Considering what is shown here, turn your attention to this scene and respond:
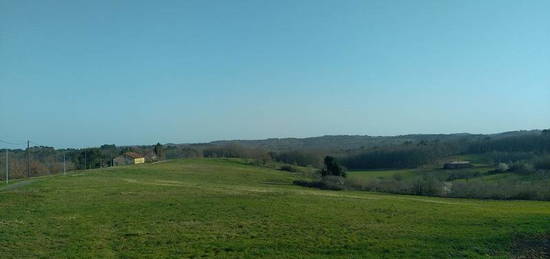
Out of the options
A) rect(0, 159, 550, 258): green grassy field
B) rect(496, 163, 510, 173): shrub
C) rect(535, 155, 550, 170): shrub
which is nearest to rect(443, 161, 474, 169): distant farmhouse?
rect(496, 163, 510, 173): shrub

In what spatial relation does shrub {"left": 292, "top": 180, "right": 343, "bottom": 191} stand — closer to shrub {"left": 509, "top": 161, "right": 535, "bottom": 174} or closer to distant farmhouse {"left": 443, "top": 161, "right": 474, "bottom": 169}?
shrub {"left": 509, "top": 161, "right": 535, "bottom": 174}

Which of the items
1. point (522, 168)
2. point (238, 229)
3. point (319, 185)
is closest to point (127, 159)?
point (319, 185)

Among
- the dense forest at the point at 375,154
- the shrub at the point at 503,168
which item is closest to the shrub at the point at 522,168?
the shrub at the point at 503,168

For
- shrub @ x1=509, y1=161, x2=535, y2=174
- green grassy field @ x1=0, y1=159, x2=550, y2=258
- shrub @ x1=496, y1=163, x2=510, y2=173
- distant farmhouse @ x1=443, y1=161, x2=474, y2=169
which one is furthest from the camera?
distant farmhouse @ x1=443, y1=161, x2=474, y2=169

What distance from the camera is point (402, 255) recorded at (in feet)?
49.2

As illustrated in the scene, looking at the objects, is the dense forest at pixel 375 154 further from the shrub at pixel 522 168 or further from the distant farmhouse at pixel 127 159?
the distant farmhouse at pixel 127 159

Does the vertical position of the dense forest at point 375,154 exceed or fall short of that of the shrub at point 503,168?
Answer: it exceeds it

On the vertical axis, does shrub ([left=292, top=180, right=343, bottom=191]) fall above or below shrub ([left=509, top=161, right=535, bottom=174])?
below

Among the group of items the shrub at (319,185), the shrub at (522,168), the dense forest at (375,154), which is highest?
the dense forest at (375,154)

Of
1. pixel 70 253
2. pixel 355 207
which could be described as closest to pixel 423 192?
pixel 355 207

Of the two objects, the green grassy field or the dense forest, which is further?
the dense forest

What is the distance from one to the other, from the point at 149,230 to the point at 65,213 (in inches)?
251

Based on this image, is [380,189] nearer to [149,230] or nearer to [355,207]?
[355,207]

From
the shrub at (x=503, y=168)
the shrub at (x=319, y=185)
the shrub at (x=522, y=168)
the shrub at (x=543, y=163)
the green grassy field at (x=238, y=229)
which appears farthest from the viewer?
the shrub at (x=543, y=163)
